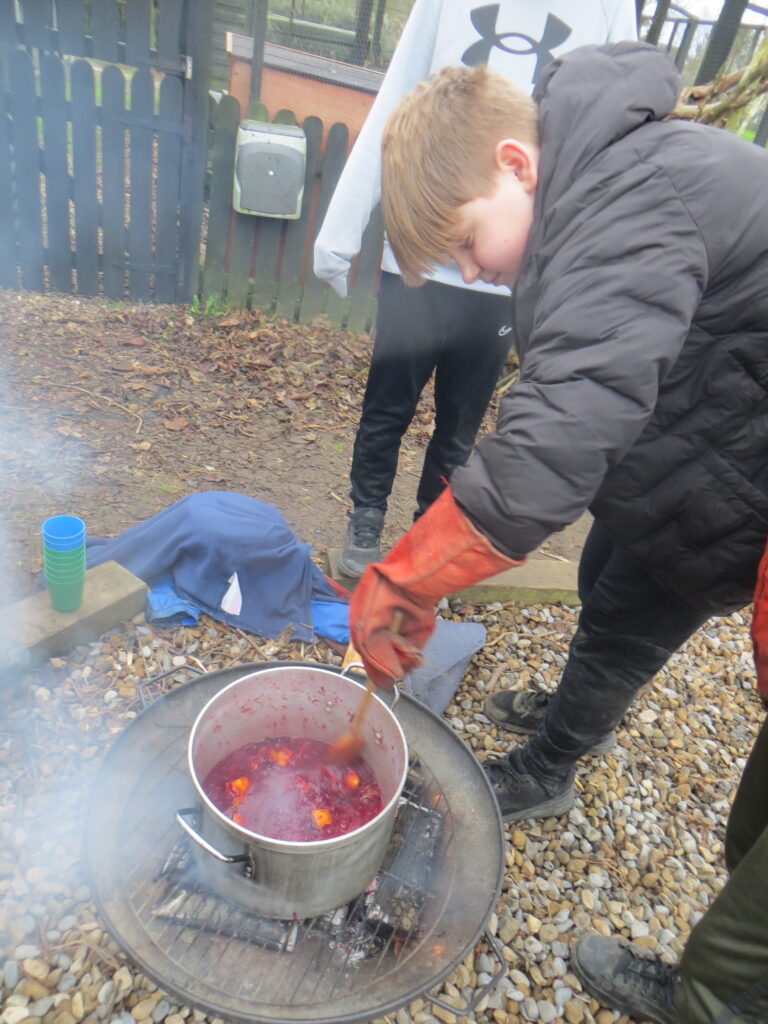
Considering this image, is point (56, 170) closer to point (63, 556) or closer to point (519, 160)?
point (63, 556)

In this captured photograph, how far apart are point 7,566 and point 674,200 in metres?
2.81

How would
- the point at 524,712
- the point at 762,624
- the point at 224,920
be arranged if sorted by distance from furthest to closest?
the point at 524,712 → the point at 224,920 → the point at 762,624

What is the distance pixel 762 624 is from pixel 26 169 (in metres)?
5.77

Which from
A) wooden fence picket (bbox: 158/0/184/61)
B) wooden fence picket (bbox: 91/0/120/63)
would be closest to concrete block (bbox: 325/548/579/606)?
wooden fence picket (bbox: 158/0/184/61)

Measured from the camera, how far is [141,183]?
209 inches

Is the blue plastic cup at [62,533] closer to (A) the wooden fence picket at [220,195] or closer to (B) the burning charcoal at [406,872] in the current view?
(B) the burning charcoal at [406,872]

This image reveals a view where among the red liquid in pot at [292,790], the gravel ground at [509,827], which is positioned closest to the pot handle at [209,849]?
the red liquid in pot at [292,790]

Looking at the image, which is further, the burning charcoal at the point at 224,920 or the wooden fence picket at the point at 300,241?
the wooden fence picket at the point at 300,241

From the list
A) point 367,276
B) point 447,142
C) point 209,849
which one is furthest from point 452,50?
point 367,276

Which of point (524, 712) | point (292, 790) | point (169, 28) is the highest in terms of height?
point (169, 28)

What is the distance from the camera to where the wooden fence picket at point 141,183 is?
5.02 metres

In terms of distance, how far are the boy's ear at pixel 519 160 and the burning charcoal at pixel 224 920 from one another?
5.81 ft

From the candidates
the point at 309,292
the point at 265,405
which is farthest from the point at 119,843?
the point at 309,292

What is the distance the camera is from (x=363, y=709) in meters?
1.73
